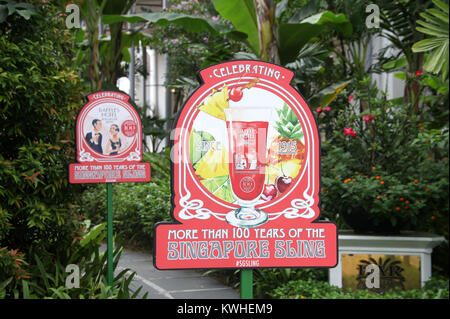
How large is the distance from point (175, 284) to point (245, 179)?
14.2ft

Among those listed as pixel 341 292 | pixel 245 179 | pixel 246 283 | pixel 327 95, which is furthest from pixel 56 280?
pixel 327 95

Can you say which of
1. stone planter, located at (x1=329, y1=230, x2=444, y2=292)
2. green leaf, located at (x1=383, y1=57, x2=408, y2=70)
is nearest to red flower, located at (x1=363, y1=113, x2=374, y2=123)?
stone planter, located at (x1=329, y1=230, x2=444, y2=292)

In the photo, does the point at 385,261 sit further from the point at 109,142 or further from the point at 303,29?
the point at 303,29

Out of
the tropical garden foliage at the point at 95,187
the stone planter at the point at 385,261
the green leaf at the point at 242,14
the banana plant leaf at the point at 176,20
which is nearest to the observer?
the tropical garden foliage at the point at 95,187

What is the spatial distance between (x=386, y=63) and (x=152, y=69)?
1799 centimetres

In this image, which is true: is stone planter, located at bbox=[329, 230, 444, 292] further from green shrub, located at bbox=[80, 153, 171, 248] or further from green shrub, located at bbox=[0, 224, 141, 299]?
green shrub, located at bbox=[80, 153, 171, 248]

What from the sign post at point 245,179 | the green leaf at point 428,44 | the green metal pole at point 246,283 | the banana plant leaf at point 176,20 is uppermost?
the banana plant leaf at point 176,20

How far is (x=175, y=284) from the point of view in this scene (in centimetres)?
602

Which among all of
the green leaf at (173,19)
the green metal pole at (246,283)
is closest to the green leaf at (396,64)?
the green leaf at (173,19)

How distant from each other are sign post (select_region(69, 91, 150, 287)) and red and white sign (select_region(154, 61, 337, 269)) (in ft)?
9.10

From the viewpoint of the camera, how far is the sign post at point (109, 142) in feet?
15.2

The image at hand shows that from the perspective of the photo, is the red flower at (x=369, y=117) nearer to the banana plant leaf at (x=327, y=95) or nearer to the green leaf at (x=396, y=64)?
the banana plant leaf at (x=327, y=95)

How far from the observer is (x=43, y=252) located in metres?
4.71

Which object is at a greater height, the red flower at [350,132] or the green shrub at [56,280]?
the red flower at [350,132]
